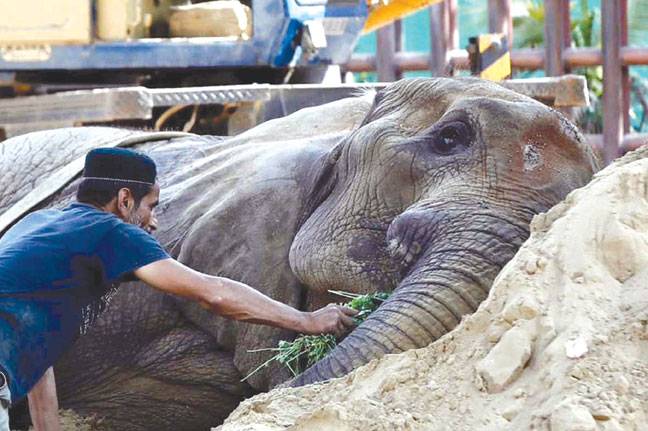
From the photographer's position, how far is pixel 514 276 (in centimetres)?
470

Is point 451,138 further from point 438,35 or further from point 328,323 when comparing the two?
point 438,35

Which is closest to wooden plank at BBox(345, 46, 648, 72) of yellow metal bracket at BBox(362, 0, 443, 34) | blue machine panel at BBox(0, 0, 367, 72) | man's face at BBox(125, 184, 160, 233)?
yellow metal bracket at BBox(362, 0, 443, 34)

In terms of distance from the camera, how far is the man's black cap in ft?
19.6

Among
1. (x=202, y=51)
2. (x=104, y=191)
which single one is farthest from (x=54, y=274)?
(x=202, y=51)

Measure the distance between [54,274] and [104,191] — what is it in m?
0.37

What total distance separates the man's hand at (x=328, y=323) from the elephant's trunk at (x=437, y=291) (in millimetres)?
199

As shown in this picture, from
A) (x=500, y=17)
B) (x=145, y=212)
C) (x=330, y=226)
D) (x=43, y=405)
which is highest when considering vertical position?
(x=145, y=212)

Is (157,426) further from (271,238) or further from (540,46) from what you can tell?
(540,46)

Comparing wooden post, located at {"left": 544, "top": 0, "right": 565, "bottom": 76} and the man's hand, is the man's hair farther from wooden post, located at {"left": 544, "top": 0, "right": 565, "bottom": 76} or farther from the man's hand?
wooden post, located at {"left": 544, "top": 0, "right": 565, "bottom": 76}

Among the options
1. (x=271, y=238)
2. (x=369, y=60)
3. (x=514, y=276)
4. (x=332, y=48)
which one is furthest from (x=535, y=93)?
(x=369, y=60)

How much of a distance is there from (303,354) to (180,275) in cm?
74

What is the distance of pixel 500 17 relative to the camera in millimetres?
20656

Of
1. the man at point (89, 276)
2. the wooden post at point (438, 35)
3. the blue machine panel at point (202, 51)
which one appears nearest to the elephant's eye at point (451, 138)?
the man at point (89, 276)

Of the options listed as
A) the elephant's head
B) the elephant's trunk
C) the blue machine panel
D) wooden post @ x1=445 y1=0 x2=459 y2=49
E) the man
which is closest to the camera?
the elephant's trunk
